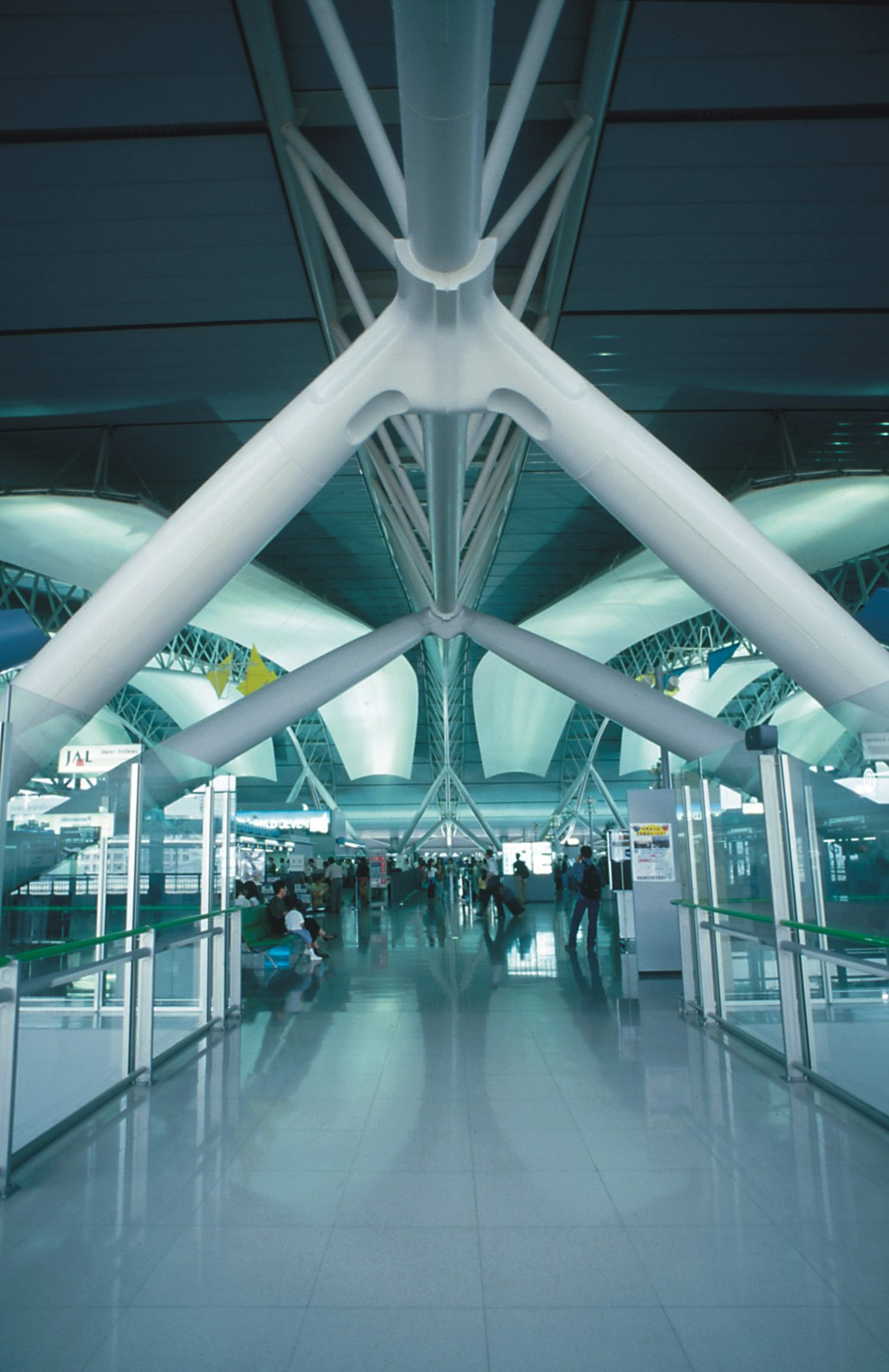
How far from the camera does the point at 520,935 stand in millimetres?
20141

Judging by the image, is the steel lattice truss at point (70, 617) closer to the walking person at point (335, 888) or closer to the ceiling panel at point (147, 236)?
the walking person at point (335, 888)

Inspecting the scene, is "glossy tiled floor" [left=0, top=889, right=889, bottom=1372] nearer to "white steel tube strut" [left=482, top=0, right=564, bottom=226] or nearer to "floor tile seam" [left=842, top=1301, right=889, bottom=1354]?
"floor tile seam" [left=842, top=1301, right=889, bottom=1354]

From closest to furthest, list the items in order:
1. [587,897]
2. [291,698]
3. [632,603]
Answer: [291,698] < [587,897] < [632,603]

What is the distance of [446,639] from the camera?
15.5 metres

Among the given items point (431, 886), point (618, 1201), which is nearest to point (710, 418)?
point (618, 1201)

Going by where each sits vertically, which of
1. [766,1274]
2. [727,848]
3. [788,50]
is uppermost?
[788,50]

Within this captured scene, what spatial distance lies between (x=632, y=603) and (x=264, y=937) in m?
13.8

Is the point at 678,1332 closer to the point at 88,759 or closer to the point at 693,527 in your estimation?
the point at 693,527

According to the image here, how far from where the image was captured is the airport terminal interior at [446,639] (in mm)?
3965

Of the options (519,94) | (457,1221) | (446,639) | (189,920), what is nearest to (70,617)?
(446,639)

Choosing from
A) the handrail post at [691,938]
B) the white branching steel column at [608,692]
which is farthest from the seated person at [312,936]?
the handrail post at [691,938]

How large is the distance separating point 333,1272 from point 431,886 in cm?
3278

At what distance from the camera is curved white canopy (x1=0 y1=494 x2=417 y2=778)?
1644 centimetres

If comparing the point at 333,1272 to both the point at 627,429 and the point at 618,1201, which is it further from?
the point at 627,429
